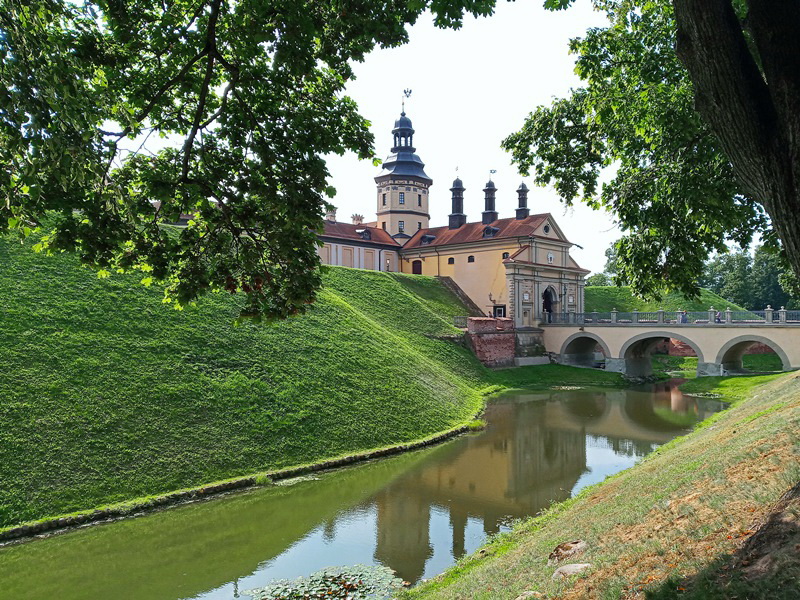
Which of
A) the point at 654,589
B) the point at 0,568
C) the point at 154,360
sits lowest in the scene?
the point at 0,568

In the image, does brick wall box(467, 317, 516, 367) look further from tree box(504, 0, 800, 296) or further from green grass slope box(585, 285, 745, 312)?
tree box(504, 0, 800, 296)

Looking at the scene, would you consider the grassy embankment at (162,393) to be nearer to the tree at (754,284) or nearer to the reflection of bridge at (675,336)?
the reflection of bridge at (675,336)

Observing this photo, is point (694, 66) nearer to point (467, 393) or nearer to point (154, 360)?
point (154, 360)

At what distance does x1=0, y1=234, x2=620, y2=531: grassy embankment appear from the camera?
1395cm

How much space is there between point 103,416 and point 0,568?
4991 millimetres

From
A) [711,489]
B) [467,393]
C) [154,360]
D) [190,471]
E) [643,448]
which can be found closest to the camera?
[711,489]

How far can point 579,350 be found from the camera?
45.8 metres

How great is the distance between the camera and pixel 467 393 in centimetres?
3027


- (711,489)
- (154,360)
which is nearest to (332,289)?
(154,360)

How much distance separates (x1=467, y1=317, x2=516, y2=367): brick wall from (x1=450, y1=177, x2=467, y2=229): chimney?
49.5 ft

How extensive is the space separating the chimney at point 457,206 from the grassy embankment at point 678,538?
4306 centimetres

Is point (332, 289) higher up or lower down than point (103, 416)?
higher up

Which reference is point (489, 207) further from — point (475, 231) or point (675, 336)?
Answer: point (675, 336)

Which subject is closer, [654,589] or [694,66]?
[694,66]
